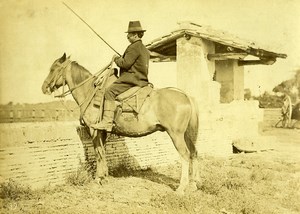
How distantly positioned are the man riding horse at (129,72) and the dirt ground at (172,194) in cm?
109

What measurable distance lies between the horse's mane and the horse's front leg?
1012 millimetres

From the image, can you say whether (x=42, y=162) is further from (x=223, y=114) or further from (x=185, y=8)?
(x=223, y=114)

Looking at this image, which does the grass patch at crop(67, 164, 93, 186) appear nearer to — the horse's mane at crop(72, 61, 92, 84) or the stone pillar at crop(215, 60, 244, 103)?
the horse's mane at crop(72, 61, 92, 84)

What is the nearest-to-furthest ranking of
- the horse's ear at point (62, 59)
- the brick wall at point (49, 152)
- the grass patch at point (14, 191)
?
the grass patch at point (14, 191)
the brick wall at point (49, 152)
the horse's ear at point (62, 59)

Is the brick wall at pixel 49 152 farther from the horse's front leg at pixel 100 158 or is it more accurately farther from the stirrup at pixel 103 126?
the stirrup at pixel 103 126

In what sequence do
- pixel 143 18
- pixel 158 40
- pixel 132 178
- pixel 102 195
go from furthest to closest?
pixel 158 40 < pixel 143 18 < pixel 132 178 < pixel 102 195

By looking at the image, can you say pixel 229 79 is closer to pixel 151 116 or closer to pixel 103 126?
pixel 151 116

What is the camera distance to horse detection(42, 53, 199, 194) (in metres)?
5.87

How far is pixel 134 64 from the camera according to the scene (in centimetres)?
613

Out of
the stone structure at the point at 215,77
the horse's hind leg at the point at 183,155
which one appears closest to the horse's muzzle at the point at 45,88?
the horse's hind leg at the point at 183,155

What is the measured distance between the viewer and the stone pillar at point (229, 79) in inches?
463

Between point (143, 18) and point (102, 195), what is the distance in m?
3.52

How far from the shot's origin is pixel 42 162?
234 inches

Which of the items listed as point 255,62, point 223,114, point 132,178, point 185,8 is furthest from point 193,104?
point 255,62
